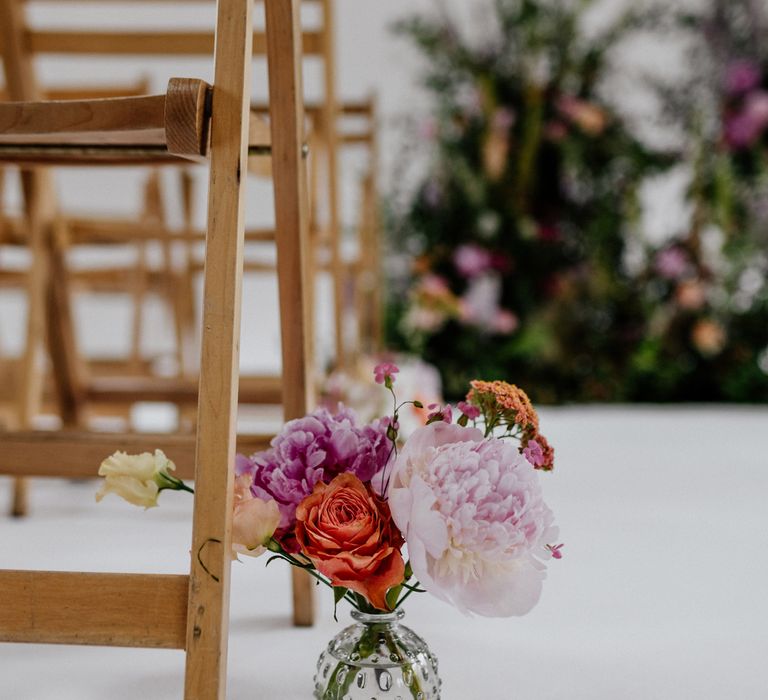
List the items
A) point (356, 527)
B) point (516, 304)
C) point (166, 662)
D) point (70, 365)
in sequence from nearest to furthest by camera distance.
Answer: point (356, 527) < point (166, 662) < point (70, 365) < point (516, 304)

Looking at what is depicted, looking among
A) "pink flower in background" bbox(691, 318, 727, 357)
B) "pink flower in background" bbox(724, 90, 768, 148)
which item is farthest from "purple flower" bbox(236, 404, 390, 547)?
"pink flower in background" bbox(724, 90, 768, 148)

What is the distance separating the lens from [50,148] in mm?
804

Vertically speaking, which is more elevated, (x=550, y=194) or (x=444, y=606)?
(x=550, y=194)

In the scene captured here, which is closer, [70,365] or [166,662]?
[166,662]

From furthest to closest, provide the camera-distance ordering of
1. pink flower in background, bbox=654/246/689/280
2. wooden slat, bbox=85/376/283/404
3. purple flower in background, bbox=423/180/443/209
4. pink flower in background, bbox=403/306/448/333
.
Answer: purple flower in background, bbox=423/180/443/209
pink flower in background, bbox=654/246/689/280
pink flower in background, bbox=403/306/448/333
wooden slat, bbox=85/376/283/404

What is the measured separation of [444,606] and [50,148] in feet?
2.20

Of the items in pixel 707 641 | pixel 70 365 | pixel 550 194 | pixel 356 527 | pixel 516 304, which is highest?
pixel 550 194

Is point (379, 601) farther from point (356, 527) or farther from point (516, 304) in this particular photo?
point (516, 304)

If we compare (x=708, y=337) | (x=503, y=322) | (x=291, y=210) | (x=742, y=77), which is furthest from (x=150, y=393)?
(x=742, y=77)

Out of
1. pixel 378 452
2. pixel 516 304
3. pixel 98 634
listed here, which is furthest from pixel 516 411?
pixel 516 304

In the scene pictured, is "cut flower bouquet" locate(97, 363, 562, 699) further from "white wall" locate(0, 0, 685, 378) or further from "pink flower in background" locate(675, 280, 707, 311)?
"white wall" locate(0, 0, 685, 378)

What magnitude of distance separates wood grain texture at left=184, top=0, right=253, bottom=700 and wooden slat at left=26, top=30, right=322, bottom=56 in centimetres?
64

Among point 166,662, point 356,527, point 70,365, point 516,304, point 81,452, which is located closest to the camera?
point 356,527

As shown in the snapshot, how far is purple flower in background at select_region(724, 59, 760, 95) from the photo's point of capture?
3.72 m
